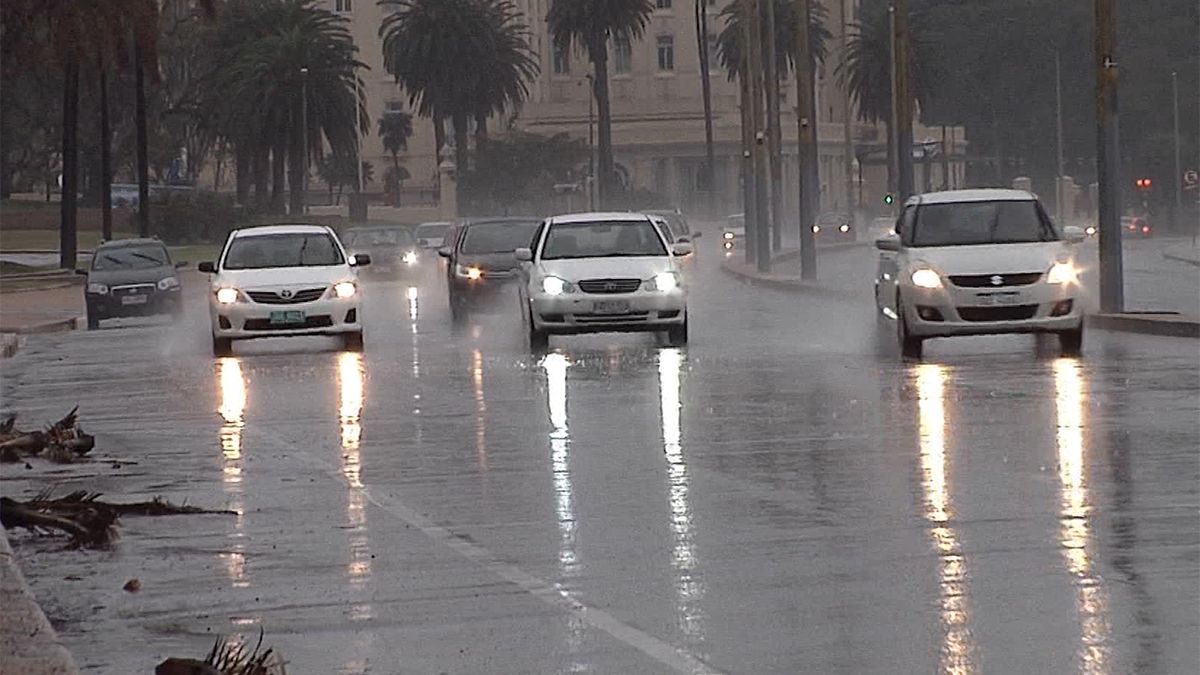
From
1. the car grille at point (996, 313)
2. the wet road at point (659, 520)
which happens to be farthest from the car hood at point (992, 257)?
the wet road at point (659, 520)

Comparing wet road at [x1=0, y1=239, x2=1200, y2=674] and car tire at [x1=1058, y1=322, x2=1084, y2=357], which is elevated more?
car tire at [x1=1058, y1=322, x2=1084, y2=357]

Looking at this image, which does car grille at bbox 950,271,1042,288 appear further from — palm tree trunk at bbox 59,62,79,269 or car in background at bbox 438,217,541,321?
palm tree trunk at bbox 59,62,79,269

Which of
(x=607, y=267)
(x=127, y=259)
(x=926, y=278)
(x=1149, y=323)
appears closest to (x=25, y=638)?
(x=926, y=278)

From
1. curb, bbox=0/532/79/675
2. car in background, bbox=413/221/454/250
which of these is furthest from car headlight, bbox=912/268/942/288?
car in background, bbox=413/221/454/250

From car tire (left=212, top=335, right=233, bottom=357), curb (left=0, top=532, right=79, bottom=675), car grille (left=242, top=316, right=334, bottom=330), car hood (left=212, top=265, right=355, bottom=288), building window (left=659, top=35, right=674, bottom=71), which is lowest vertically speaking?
curb (left=0, top=532, right=79, bottom=675)

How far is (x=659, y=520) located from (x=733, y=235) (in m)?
83.5

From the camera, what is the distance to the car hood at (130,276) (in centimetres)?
4491

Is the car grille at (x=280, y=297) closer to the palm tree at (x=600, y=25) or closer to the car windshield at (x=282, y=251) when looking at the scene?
the car windshield at (x=282, y=251)

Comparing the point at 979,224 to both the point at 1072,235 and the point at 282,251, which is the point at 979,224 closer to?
the point at 1072,235

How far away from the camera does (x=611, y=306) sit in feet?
94.2

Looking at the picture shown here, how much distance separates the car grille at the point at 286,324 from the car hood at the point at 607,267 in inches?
111

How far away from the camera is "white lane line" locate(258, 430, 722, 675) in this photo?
29.1 ft

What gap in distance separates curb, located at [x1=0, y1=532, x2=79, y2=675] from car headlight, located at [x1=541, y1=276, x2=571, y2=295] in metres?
18.0

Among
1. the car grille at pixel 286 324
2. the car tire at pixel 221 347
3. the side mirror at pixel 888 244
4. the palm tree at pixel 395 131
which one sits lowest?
the car tire at pixel 221 347
